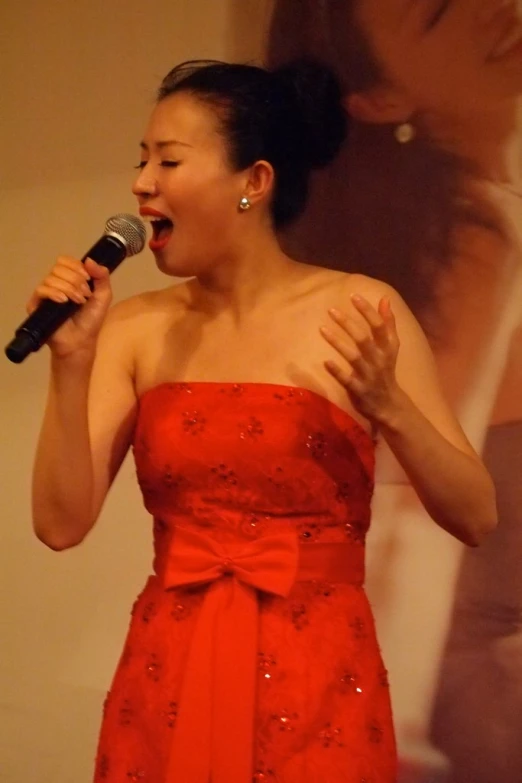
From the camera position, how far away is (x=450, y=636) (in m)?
1.29

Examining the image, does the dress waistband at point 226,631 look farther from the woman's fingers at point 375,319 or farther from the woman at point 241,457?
the woman's fingers at point 375,319

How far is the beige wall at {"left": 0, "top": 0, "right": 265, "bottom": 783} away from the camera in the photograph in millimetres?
1519

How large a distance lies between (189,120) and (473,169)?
52 cm

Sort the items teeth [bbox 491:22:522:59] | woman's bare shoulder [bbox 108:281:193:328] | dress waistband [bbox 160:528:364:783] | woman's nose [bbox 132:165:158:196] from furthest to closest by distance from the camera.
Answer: teeth [bbox 491:22:522:59], woman's bare shoulder [bbox 108:281:193:328], woman's nose [bbox 132:165:158:196], dress waistband [bbox 160:528:364:783]

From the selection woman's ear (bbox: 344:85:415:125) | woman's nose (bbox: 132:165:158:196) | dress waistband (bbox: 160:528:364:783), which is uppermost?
woman's ear (bbox: 344:85:415:125)

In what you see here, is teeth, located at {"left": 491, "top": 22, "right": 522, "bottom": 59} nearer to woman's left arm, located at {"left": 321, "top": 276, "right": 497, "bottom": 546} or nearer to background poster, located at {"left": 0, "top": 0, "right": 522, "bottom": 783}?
background poster, located at {"left": 0, "top": 0, "right": 522, "bottom": 783}

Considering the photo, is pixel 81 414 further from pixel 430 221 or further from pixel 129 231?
pixel 430 221

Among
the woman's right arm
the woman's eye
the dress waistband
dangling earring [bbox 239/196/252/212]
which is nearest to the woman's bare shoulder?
the woman's right arm

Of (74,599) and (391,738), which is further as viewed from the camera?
(74,599)

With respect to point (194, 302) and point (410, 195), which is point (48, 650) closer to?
point (194, 302)

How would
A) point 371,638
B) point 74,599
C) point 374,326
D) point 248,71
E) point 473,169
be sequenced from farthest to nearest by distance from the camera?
point 74,599, point 473,169, point 248,71, point 371,638, point 374,326

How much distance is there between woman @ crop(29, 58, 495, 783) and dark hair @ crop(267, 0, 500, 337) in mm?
350

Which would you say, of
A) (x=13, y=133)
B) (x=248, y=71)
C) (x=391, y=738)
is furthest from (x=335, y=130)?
(x=13, y=133)

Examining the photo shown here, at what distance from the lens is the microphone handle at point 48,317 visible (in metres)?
0.71
